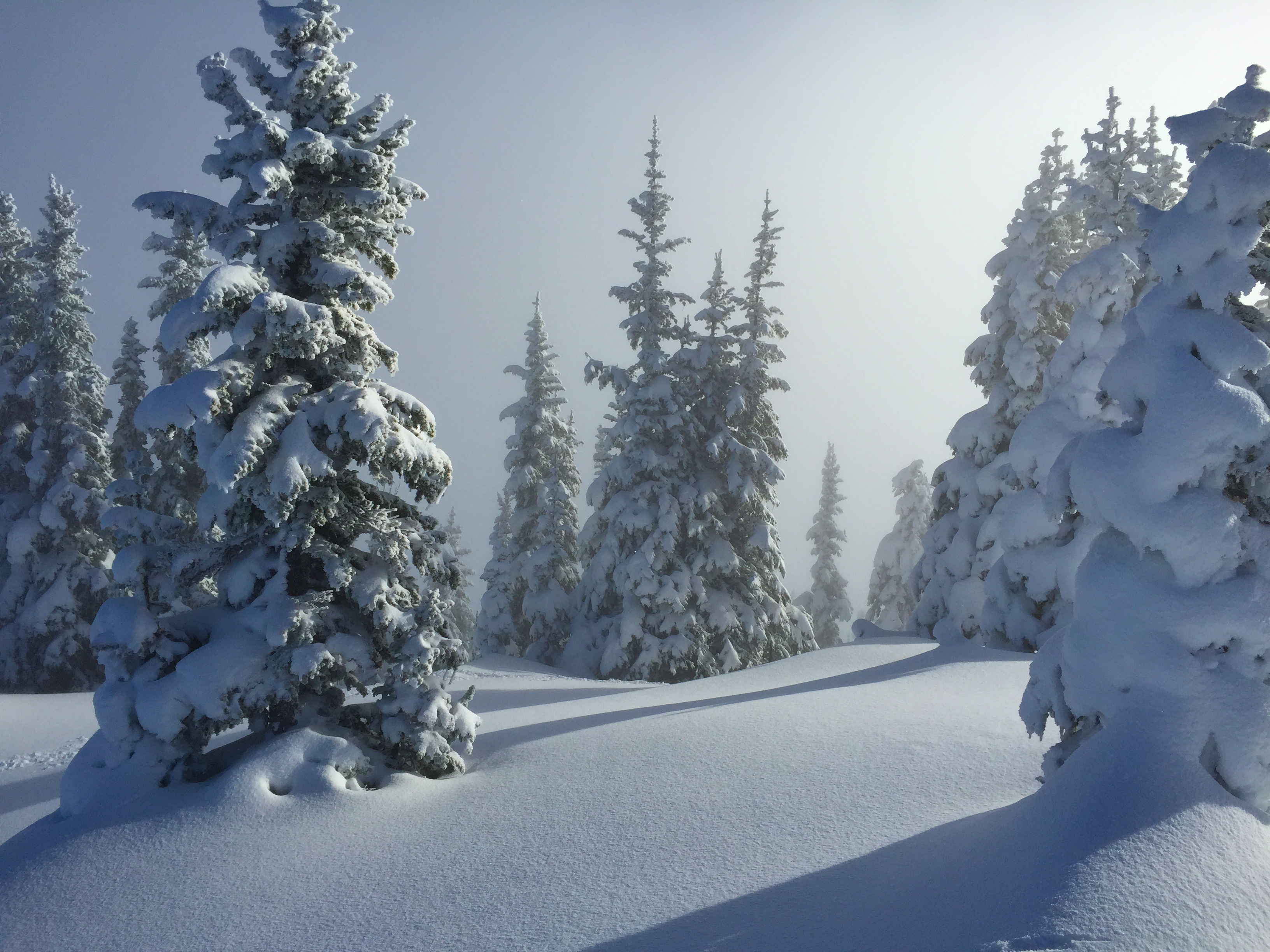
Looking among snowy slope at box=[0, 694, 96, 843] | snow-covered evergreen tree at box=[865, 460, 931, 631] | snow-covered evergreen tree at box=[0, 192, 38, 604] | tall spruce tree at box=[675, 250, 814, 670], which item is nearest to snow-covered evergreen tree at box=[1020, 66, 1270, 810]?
snowy slope at box=[0, 694, 96, 843]

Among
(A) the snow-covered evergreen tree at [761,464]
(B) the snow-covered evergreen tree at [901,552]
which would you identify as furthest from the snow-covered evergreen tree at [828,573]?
(A) the snow-covered evergreen tree at [761,464]

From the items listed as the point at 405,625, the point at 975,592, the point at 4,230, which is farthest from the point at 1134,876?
the point at 4,230

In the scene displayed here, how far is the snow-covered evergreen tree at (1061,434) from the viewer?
15.3 metres

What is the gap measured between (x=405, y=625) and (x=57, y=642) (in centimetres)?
2207

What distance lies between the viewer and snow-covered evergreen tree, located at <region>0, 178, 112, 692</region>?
2447cm

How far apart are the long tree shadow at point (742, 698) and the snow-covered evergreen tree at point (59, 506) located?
65.9ft

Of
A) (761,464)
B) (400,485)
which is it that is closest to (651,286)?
(761,464)

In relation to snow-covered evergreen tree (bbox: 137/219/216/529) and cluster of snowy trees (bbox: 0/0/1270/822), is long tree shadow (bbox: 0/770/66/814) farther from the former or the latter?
snow-covered evergreen tree (bbox: 137/219/216/529)

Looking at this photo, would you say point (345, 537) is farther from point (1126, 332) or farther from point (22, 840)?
point (1126, 332)

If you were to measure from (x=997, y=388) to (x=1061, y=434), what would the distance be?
5844 millimetres

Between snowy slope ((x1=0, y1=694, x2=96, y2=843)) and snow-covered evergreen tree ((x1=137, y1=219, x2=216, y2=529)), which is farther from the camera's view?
snow-covered evergreen tree ((x1=137, y1=219, x2=216, y2=529))

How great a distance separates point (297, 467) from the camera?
8289 mm

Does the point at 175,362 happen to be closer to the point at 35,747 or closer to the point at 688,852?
the point at 35,747

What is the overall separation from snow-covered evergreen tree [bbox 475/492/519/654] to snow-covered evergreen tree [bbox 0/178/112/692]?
1249cm
